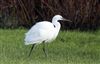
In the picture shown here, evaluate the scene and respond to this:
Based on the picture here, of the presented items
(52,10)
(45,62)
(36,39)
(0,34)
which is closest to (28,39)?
(36,39)

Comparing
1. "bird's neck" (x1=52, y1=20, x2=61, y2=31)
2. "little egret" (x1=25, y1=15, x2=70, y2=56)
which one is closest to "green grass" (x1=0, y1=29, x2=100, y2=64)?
"little egret" (x1=25, y1=15, x2=70, y2=56)

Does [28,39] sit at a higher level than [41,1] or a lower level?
higher

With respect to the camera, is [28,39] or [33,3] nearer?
[28,39]

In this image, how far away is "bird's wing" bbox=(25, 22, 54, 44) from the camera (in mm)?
11447

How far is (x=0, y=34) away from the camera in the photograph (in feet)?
50.8

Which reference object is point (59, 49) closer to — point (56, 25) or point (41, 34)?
point (56, 25)

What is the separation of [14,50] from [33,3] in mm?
5266

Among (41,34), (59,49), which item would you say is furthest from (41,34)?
(59,49)

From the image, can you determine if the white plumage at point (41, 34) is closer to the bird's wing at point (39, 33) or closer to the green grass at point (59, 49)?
the bird's wing at point (39, 33)

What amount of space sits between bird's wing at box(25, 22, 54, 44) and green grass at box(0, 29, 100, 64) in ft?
1.35

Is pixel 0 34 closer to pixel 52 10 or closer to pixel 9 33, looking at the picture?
pixel 9 33

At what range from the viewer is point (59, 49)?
13094 millimetres

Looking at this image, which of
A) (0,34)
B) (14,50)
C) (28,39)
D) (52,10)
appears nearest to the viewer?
(28,39)

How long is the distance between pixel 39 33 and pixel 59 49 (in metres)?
1.66
